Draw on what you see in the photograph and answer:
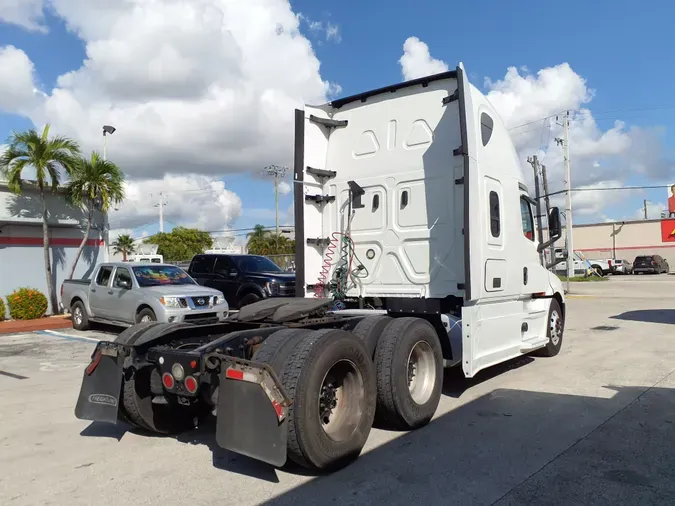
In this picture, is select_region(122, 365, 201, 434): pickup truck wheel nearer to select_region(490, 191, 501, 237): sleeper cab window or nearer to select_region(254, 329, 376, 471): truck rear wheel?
select_region(254, 329, 376, 471): truck rear wheel

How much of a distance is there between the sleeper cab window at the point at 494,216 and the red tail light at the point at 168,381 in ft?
13.2

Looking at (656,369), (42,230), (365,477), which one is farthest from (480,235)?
(42,230)

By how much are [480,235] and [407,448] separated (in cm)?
251

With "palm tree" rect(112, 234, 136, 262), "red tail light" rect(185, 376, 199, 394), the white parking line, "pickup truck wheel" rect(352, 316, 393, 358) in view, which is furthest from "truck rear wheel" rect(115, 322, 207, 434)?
"palm tree" rect(112, 234, 136, 262)

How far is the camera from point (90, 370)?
201 inches

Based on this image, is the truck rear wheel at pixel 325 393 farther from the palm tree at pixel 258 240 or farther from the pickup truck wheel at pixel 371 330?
the palm tree at pixel 258 240

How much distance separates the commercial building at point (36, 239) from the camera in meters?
16.4

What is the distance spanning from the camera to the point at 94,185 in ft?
56.2

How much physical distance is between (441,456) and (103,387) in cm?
298

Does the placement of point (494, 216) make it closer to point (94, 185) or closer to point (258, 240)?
point (94, 185)

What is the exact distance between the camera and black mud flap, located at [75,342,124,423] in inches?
194

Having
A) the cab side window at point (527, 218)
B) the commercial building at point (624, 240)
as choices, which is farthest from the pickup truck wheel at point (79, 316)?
the commercial building at point (624, 240)

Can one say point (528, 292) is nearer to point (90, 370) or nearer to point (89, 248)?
point (90, 370)

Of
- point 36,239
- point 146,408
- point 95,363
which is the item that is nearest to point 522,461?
point 146,408
